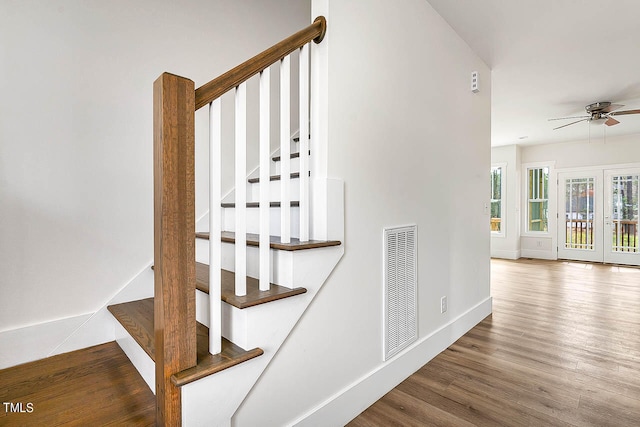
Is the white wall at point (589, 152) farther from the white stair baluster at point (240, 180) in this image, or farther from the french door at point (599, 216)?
the white stair baluster at point (240, 180)

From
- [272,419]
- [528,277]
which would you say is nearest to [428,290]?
[272,419]

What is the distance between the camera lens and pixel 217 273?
1.12m

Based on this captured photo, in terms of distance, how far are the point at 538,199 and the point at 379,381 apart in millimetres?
7264

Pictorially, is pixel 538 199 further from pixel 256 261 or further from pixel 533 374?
pixel 256 261

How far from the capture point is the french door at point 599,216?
6203 millimetres

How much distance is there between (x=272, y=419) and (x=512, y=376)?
165cm

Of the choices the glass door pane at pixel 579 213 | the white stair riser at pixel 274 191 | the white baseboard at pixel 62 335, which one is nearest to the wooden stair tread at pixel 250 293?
the white stair riser at pixel 274 191

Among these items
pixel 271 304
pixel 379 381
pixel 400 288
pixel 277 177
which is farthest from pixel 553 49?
pixel 271 304

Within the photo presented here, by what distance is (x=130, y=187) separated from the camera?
191cm

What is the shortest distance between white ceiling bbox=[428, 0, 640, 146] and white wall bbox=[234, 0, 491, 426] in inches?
10.7

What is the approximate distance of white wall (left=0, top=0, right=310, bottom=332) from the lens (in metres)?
1.56

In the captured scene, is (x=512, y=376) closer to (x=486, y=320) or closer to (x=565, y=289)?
(x=486, y=320)

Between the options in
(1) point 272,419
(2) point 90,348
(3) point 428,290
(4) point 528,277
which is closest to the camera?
(1) point 272,419

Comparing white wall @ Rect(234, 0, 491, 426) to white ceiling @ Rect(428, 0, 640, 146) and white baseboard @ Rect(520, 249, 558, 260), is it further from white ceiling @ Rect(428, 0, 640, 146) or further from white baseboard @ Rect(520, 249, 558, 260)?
white baseboard @ Rect(520, 249, 558, 260)
